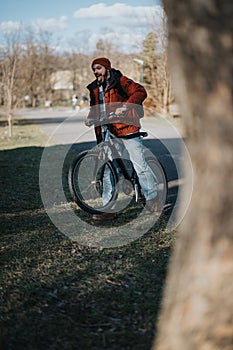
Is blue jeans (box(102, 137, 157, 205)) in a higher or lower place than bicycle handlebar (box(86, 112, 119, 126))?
lower

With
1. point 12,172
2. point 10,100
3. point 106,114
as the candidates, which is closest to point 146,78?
point 10,100

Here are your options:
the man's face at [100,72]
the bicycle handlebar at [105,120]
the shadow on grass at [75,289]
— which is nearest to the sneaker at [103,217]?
the shadow on grass at [75,289]

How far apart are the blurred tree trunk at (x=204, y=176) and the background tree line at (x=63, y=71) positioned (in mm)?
18127

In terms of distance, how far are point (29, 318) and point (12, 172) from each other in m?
6.83

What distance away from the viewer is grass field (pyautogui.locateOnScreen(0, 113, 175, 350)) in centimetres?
338

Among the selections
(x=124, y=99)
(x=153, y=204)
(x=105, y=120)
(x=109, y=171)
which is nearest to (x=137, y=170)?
(x=109, y=171)

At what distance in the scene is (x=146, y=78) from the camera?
97.5 ft

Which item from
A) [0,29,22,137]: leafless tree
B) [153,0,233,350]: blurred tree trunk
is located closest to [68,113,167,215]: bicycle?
[153,0,233,350]: blurred tree trunk

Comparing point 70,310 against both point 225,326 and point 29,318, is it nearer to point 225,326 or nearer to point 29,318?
point 29,318

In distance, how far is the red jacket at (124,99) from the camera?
19.9 feet

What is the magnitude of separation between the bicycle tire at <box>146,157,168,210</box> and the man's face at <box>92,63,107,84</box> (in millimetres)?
1128

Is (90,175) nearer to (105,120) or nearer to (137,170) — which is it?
(137,170)

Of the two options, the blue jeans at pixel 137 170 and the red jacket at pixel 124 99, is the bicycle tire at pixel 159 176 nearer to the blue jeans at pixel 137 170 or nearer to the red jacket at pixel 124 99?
the blue jeans at pixel 137 170

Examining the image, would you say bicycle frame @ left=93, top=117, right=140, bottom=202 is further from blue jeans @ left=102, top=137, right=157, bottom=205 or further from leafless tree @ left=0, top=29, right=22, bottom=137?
leafless tree @ left=0, top=29, right=22, bottom=137
